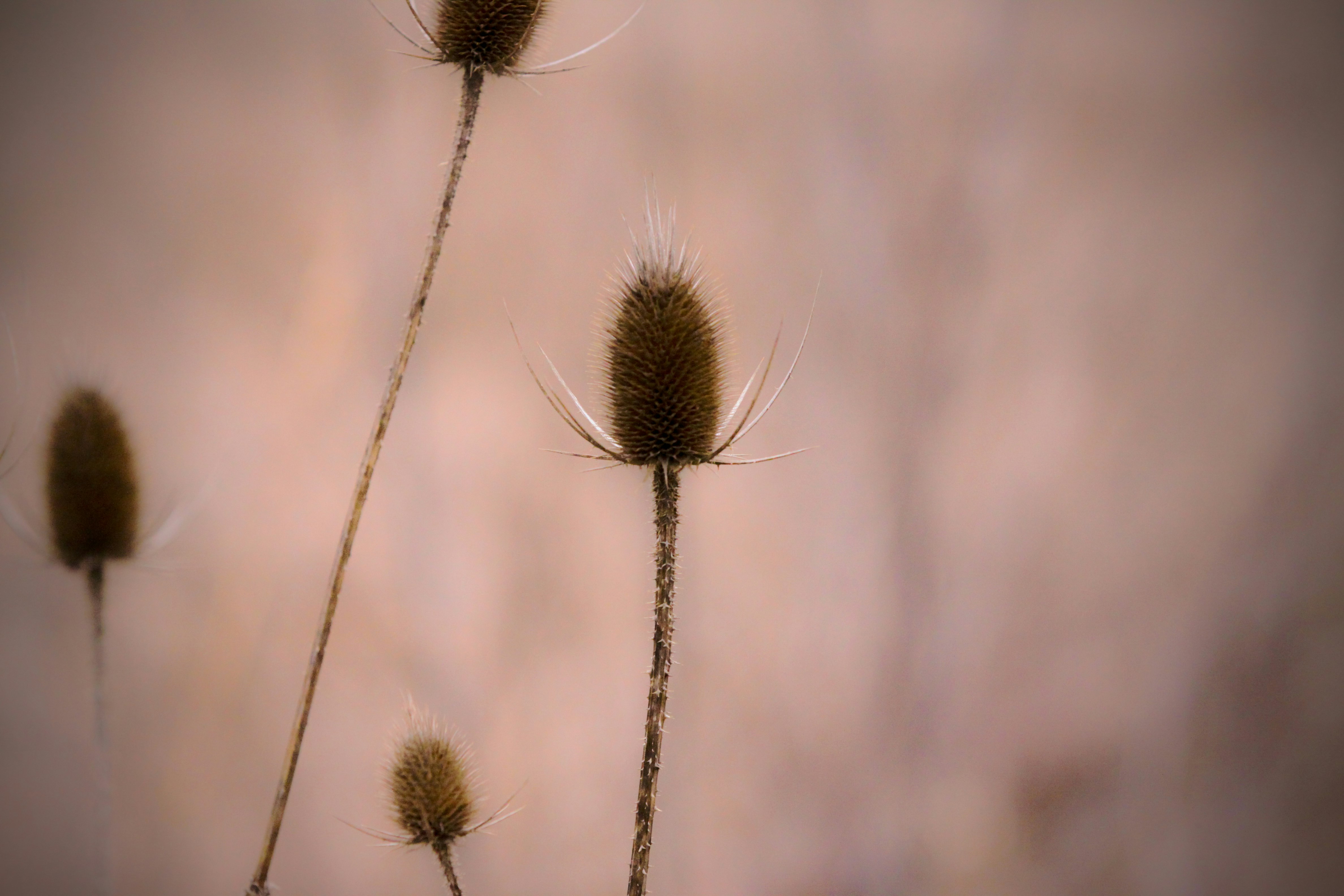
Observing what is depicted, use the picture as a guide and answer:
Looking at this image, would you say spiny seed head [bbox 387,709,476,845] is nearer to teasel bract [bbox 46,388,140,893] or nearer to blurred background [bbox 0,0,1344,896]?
teasel bract [bbox 46,388,140,893]

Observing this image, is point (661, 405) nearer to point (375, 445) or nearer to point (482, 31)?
point (375, 445)

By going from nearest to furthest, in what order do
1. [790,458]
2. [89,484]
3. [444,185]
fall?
[444,185]
[89,484]
[790,458]

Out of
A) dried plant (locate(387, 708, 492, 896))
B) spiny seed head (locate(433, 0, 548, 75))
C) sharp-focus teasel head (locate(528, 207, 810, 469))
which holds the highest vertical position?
spiny seed head (locate(433, 0, 548, 75))

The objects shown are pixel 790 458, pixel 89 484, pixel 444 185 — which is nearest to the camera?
pixel 444 185

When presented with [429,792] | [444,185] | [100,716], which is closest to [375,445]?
[444,185]

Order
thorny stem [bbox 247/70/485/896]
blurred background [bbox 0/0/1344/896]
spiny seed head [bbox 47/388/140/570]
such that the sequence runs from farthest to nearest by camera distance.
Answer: blurred background [bbox 0/0/1344/896]
spiny seed head [bbox 47/388/140/570]
thorny stem [bbox 247/70/485/896]

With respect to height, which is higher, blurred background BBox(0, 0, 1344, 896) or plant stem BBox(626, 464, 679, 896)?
blurred background BBox(0, 0, 1344, 896)

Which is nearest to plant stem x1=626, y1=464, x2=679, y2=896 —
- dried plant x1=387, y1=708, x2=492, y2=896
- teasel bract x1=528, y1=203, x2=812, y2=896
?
teasel bract x1=528, y1=203, x2=812, y2=896
